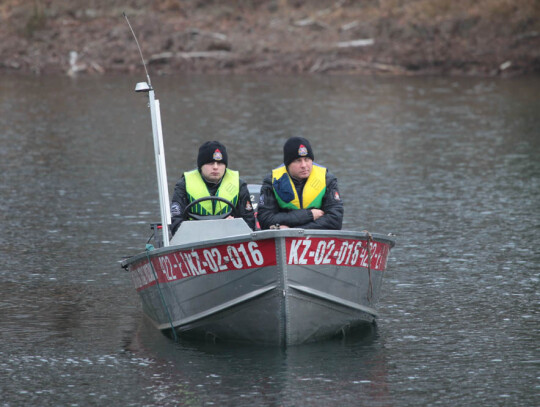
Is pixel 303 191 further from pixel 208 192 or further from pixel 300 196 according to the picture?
pixel 208 192

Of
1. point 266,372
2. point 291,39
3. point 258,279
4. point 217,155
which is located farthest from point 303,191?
point 291,39

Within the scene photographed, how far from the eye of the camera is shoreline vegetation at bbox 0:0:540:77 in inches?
1759

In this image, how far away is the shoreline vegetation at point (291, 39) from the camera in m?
44.7

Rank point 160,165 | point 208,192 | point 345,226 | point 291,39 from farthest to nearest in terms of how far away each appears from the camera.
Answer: point 291,39, point 345,226, point 208,192, point 160,165

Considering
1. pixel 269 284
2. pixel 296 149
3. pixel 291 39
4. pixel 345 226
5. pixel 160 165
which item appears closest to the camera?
pixel 269 284

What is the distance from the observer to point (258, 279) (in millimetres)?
9969

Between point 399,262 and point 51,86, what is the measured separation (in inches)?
1124

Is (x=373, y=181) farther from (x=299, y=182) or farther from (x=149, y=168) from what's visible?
(x=299, y=182)

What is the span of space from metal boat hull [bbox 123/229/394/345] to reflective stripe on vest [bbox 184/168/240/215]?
767 millimetres

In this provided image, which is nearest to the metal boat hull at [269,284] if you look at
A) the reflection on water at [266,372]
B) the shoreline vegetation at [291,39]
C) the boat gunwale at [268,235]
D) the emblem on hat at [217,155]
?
the boat gunwale at [268,235]

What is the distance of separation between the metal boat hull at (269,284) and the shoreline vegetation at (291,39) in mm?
34133

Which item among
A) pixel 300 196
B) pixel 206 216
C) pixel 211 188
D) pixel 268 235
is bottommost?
pixel 268 235

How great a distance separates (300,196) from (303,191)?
59mm

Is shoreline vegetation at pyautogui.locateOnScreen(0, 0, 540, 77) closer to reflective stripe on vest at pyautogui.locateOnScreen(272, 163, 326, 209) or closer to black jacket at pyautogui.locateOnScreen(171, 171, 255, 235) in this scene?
black jacket at pyautogui.locateOnScreen(171, 171, 255, 235)
